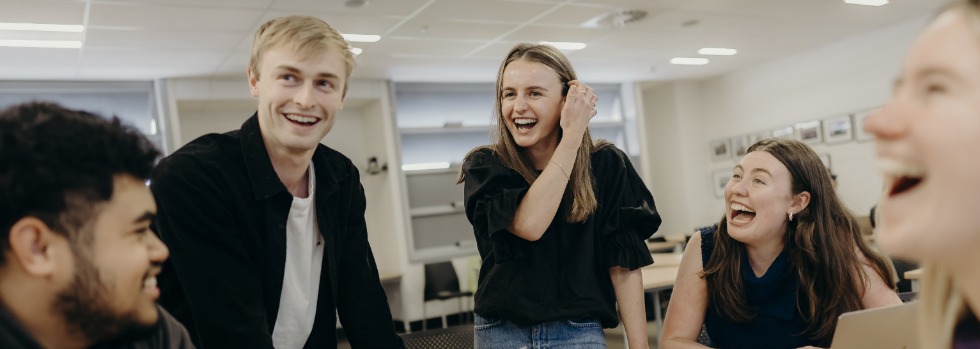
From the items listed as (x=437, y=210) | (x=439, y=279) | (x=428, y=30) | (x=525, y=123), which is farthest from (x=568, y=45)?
(x=525, y=123)

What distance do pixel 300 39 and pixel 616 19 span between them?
203 inches

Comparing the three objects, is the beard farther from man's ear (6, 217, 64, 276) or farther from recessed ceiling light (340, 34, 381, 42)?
recessed ceiling light (340, 34, 381, 42)

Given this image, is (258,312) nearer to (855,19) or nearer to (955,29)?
(955,29)

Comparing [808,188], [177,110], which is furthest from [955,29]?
[177,110]

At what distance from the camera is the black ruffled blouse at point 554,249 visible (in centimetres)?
182

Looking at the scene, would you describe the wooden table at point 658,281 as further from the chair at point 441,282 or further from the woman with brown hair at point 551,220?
the chair at point 441,282

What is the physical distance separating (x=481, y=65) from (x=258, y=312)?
6.83 m

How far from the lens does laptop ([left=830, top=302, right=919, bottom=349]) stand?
1.44 metres

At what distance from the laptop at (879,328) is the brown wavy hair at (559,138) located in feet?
2.07

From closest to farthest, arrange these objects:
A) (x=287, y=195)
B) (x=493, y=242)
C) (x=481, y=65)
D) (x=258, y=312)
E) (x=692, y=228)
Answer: (x=258, y=312) < (x=287, y=195) < (x=493, y=242) < (x=481, y=65) < (x=692, y=228)

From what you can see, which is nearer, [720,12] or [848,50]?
[720,12]

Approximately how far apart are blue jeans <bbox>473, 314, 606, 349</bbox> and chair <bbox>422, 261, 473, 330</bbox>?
642 centimetres

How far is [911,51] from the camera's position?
0.67m

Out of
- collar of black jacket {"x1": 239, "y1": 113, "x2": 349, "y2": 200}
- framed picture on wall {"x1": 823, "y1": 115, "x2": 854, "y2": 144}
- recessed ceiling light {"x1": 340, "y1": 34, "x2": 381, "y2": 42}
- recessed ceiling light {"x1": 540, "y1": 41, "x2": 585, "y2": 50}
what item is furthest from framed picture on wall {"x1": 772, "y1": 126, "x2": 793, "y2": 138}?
collar of black jacket {"x1": 239, "y1": 113, "x2": 349, "y2": 200}
